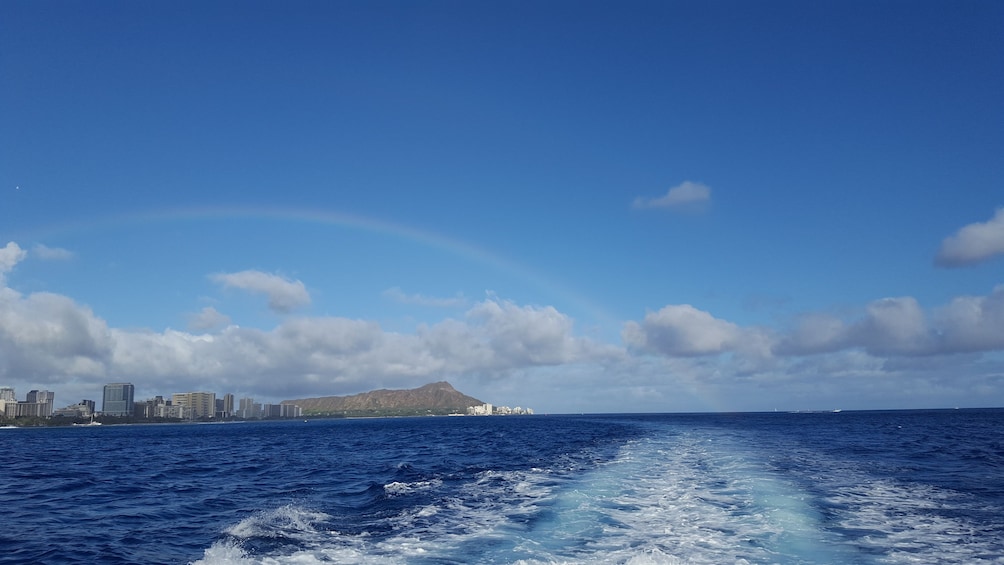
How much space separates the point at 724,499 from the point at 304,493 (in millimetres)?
16862

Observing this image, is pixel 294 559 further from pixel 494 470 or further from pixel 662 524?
pixel 494 470

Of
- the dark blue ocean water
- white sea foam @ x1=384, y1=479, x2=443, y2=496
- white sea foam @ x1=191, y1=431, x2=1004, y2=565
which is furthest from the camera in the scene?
white sea foam @ x1=384, y1=479, x2=443, y2=496

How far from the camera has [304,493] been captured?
27.0 metres

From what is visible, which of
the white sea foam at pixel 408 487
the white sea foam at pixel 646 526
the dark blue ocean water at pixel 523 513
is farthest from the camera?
the white sea foam at pixel 408 487

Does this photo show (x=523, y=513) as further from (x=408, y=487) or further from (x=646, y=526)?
(x=408, y=487)

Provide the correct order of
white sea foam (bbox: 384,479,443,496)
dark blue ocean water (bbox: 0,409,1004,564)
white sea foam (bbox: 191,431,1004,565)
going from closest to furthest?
white sea foam (bbox: 191,431,1004,565) < dark blue ocean water (bbox: 0,409,1004,564) < white sea foam (bbox: 384,479,443,496)

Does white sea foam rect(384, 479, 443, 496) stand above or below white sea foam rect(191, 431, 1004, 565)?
below

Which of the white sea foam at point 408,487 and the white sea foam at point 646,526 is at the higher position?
the white sea foam at point 646,526

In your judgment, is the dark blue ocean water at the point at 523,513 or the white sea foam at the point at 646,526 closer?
the white sea foam at the point at 646,526

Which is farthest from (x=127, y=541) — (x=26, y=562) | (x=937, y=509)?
(x=937, y=509)

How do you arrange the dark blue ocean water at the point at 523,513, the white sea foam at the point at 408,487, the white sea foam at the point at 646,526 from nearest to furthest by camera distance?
the white sea foam at the point at 646,526
the dark blue ocean water at the point at 523,513
the white sea foam at the point at 408,487

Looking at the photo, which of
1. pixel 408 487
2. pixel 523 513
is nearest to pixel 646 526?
pixel 523 513

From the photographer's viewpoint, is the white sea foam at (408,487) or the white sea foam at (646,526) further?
the white sea foam at (408,487)

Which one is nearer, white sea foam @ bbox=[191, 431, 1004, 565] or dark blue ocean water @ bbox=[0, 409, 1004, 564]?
white sea foam @ bbox=[191, 431, 1004, 565]
